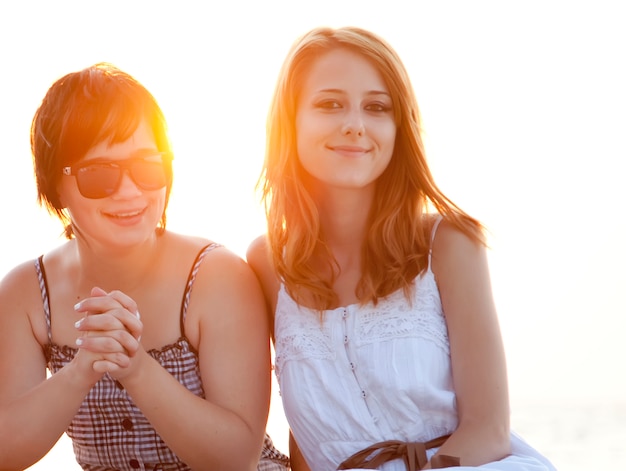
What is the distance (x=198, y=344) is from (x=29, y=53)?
8.56 meters

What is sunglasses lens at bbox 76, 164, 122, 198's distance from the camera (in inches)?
117

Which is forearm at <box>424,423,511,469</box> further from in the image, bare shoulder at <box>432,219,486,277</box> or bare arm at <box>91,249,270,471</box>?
bare arm at <box>91,249,270,471</box>

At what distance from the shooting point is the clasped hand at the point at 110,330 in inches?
109

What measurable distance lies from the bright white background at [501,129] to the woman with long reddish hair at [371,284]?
5.20 meters

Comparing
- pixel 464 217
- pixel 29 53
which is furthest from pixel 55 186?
pixel 29 53

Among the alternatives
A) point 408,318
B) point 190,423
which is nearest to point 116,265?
point 190,423

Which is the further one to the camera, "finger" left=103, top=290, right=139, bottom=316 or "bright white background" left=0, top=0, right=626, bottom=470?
"bright white background" left=0, top=0, right=626, bottom=470

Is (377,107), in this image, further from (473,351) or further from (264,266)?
(473,351)

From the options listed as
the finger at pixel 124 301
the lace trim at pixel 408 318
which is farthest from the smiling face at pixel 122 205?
the lace trim at pixel 408 318

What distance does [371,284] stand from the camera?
10.2 feet

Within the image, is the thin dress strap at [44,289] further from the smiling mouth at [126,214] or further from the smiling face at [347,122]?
the smiling face at [347,122]

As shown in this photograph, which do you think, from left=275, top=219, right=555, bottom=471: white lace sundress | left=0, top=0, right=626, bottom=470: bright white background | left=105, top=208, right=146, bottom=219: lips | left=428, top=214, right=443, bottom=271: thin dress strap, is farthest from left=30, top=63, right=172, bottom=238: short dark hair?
left=0, top=0, right=626, bottom=470: bright white background

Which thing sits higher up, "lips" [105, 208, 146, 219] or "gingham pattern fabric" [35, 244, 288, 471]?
"lips" [105, 208, 146, 219]

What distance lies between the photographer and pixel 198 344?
3.19 m
